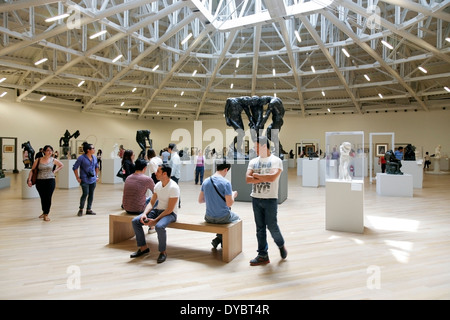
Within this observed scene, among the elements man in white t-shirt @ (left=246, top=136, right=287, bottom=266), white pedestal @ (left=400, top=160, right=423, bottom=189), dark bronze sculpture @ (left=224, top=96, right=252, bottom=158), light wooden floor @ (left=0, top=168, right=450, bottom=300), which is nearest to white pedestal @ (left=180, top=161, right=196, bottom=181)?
dark bronze sculpture @ (left=224, top=96, right=252, bottom=158)

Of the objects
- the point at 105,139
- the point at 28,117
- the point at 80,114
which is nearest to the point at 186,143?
the point at 105,139

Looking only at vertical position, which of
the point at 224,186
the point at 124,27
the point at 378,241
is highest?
the point at 124,27

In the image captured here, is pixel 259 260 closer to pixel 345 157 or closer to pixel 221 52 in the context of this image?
pixel 345 157

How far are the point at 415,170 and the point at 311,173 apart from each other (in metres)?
4.48

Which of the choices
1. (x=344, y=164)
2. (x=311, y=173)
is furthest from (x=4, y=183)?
(x=344, y=164)

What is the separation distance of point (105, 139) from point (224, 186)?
22963 millimetres

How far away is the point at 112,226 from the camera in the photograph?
15.8ft

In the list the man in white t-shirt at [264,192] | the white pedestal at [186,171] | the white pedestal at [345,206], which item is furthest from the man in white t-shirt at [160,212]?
the white pedestal at [186,171]

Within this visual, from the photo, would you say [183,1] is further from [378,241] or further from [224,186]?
[378,241]

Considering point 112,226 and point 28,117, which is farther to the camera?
point 28,117

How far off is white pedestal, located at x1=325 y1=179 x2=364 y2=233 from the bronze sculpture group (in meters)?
3.39

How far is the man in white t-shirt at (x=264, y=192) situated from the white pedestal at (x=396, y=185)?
7.57 meters

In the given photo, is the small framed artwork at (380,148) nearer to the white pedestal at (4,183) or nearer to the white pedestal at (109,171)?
the white pedestal at (109,171)

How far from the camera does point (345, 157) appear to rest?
19.7 ft
